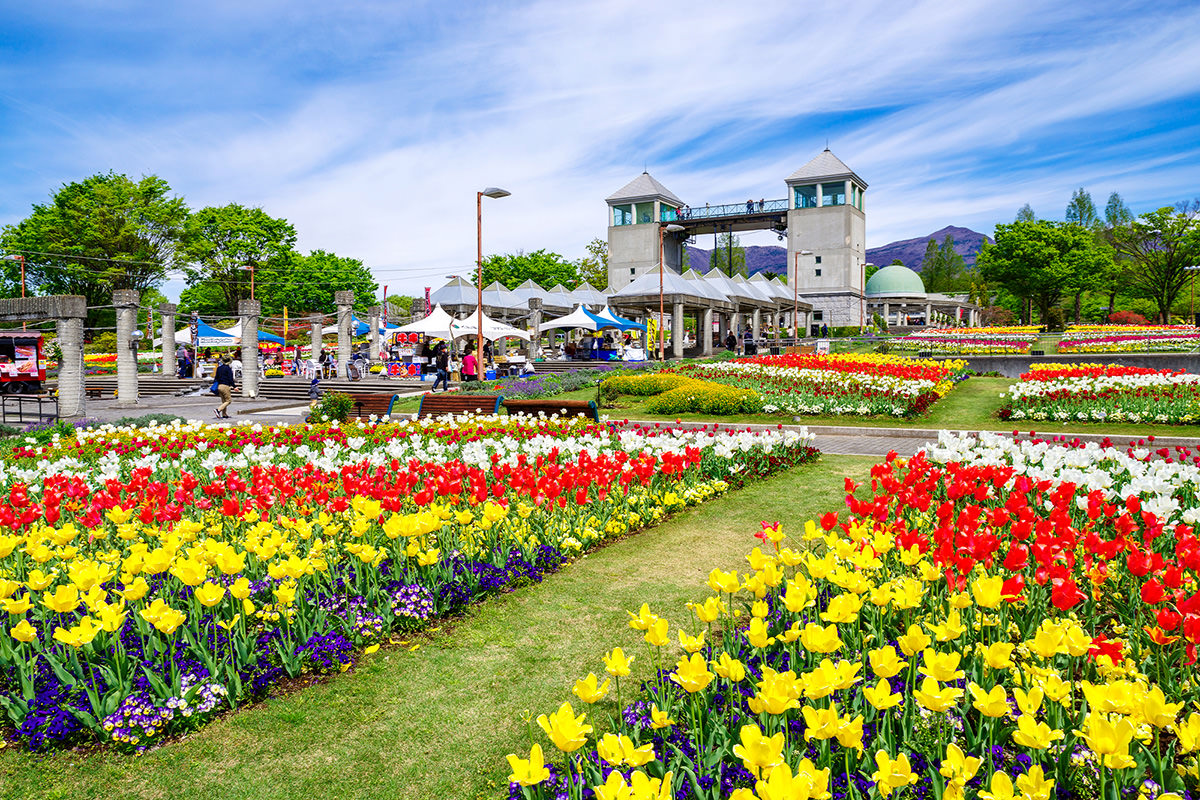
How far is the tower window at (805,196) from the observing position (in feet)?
248

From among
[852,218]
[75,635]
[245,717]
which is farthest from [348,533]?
[852,218]

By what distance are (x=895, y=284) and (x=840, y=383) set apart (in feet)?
269

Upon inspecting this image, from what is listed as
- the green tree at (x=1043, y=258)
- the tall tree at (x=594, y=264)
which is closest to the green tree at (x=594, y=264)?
the tall tree at (x=594, y=264)

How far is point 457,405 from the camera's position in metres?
14.4

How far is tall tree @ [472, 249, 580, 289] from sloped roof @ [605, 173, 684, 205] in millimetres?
9051

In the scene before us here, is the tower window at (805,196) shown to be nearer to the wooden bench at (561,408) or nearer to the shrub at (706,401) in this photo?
the shrub at (706,401)

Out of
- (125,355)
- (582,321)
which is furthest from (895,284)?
(125,355)

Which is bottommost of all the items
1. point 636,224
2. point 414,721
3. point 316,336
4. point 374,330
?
point 414,721

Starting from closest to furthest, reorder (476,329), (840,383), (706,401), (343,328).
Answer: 1. (706,401)
2. (840,383)
3. (476,329)
4. (343,328)

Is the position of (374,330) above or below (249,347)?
above

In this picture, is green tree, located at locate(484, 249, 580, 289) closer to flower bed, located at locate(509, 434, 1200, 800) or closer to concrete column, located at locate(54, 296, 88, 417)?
concrete column, located at locate(54, 296, 88, 417)

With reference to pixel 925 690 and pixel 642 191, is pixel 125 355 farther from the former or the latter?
pixel 642 191

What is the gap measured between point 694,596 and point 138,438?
900 centimetres

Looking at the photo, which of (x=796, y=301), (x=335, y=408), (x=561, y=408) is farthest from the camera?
(x=796, y=301)
